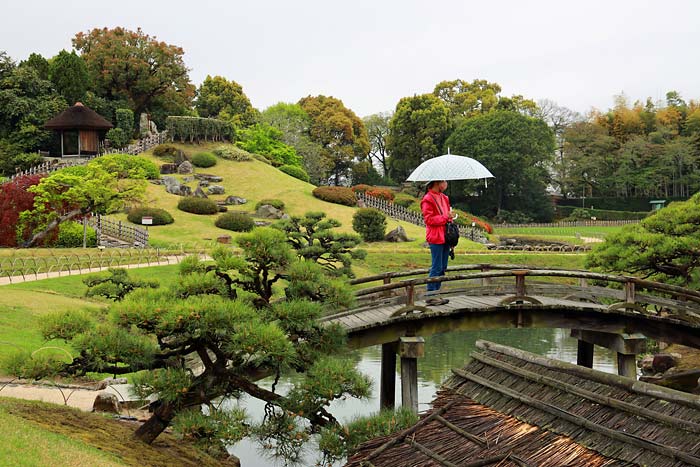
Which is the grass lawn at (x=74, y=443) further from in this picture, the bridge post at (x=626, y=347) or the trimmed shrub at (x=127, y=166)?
the trimmed shrub at (x=127, y=166)

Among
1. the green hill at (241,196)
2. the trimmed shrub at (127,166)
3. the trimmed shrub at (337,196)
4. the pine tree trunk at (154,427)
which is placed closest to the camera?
the pine tree trunk at (154,427)

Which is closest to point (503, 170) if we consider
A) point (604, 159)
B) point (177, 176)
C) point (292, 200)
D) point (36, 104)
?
point (604, 159)

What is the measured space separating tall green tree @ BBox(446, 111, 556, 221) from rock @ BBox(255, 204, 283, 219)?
22.3m

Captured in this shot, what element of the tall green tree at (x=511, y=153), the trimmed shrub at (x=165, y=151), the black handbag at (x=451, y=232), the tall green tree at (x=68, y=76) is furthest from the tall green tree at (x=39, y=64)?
the black handbag at (x=451, y=232)

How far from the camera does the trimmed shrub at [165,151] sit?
167ft

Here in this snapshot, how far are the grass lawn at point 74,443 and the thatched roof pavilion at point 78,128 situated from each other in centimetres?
4359

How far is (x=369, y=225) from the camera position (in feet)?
126

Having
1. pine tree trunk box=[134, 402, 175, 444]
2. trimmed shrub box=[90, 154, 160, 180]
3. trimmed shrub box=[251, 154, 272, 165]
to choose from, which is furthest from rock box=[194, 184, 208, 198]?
pine tree trunk box=[134, 402, 175, 444]

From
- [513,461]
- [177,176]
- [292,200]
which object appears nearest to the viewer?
[513,461]

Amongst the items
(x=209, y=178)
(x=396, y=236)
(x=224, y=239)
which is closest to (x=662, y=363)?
(x=396, y=236)

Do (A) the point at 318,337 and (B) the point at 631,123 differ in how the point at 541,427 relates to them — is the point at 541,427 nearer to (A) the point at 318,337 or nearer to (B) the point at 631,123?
(A) the point at 318,337

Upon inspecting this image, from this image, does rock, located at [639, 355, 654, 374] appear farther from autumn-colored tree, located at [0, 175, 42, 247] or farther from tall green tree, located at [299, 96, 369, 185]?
tall green tree, located at [299, 96, 369, 185]

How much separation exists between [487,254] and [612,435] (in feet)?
97.6

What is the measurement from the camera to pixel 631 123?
67.2 m
